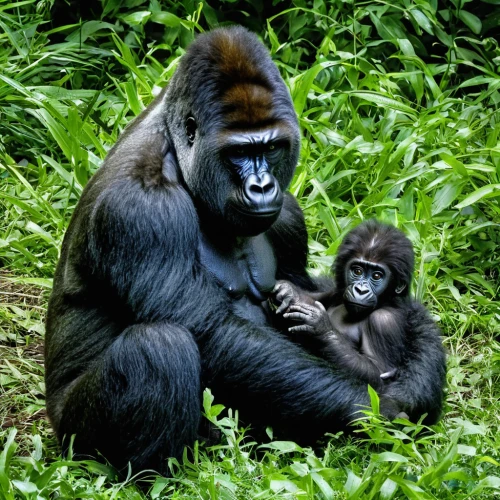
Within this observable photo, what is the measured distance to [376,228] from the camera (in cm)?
503

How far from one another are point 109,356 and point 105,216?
0.55 m

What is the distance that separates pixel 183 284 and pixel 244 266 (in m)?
0.54

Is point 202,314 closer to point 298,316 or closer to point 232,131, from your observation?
point 298,316

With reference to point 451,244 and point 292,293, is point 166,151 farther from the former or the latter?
point 451,244

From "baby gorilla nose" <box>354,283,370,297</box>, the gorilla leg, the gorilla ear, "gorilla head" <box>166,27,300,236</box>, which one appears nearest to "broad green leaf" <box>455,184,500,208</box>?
"baby gorilla nose" <box>354,283,370,297</box>

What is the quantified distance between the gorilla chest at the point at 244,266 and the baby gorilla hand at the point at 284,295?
4cm

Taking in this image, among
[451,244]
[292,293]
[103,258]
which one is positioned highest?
[103,258]

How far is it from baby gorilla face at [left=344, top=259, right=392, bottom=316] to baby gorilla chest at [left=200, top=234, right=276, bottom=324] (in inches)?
13.8

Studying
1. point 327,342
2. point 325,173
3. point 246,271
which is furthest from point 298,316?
point 325,173

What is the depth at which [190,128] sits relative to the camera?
4.50m

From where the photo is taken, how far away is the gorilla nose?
4.37 m

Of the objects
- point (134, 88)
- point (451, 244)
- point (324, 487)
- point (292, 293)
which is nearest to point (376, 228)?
point (292, 293)

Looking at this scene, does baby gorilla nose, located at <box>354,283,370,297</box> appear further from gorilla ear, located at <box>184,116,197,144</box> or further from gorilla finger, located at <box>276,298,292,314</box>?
gorilla ear, located at <box>184,116,197,144</box>

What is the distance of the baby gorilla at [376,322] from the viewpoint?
4.70 metres
